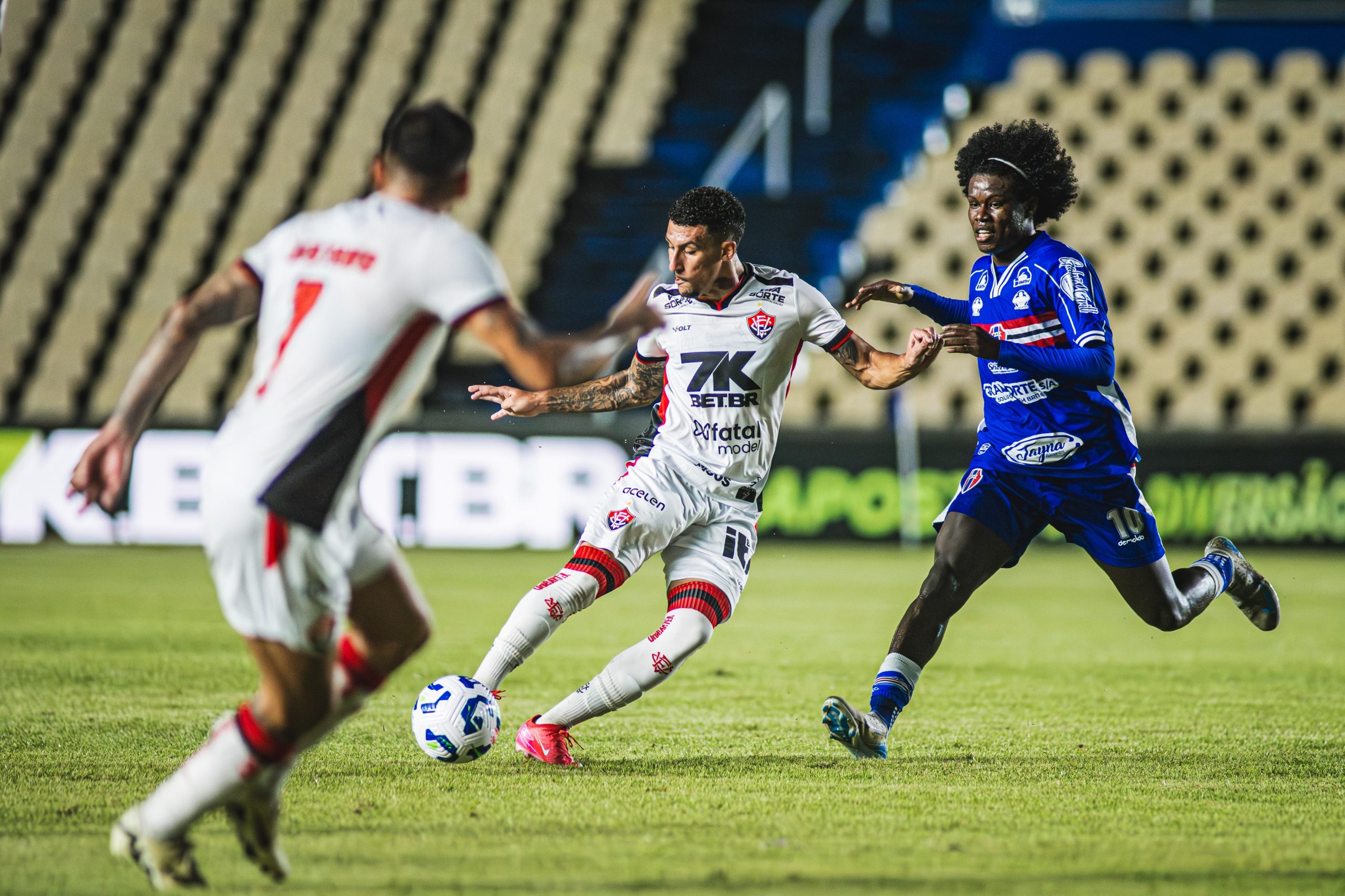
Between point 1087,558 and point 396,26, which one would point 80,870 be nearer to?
point 1087,558

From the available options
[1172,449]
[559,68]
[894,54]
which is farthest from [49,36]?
[1172,449]

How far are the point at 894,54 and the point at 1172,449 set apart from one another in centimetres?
652

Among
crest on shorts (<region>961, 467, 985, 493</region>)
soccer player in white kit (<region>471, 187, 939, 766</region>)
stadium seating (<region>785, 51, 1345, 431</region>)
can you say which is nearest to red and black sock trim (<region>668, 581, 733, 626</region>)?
soccer player in white kit (<region>471, 187, 939, 766</region>)

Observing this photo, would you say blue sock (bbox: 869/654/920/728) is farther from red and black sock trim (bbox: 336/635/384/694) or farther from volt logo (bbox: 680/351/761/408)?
red and black sock trim (bbox: 336/635/384/694)

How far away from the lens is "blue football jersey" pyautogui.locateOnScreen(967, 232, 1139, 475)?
5.05m

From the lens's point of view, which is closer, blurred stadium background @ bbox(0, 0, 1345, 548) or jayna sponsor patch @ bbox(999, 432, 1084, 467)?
jayna sponsor patch @ bbox(999, 432, 1084, 467)

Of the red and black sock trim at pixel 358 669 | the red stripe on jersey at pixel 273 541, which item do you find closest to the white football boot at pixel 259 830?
the red and black sock trim at pixel 358 669

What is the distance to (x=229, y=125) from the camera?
70.3ft

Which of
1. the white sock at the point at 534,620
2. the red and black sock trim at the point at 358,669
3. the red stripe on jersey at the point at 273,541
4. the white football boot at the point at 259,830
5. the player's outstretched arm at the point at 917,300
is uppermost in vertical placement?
the player's outstretched arm at the point at 917,300

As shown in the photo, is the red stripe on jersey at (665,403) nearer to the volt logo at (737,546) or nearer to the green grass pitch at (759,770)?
the volt logo at (737,546)

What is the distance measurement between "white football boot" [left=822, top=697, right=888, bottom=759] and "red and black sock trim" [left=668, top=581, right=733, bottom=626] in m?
0.49

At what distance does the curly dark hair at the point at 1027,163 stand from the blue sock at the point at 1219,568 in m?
1.52

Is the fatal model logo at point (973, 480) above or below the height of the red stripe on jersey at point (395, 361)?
below

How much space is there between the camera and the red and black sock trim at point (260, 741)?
3199 mm
